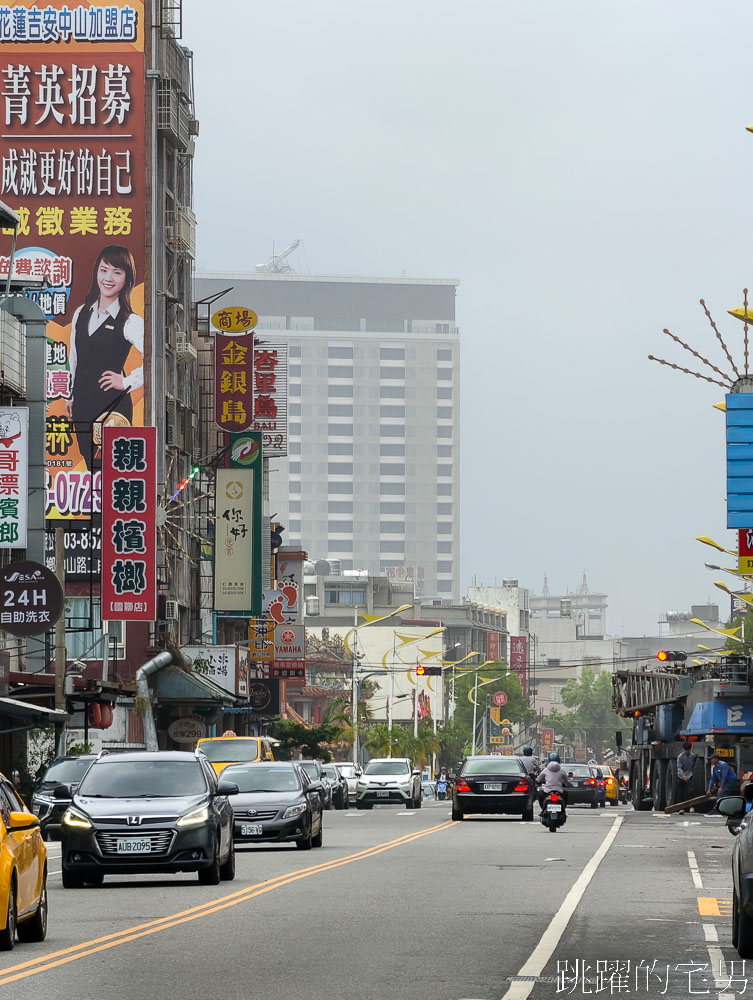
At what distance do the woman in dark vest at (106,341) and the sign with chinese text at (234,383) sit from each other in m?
4.78

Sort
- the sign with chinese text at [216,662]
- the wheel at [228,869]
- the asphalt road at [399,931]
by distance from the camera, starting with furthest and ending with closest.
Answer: the sign with chinese text at [216,662] → the wheel at [228,869] → the asphalt road at [399,931]

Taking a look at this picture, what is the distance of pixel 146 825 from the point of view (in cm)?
2120

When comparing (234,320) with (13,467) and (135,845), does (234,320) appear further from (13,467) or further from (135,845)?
(135,845)

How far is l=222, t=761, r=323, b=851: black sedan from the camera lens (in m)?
29.4

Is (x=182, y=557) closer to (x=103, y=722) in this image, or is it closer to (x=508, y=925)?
(x=103, y=722)

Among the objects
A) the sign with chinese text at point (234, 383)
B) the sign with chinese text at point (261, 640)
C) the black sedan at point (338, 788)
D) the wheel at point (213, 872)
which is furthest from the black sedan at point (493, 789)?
the sign with chinese text at point (261, 640)

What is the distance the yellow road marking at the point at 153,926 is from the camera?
1331 centimetres

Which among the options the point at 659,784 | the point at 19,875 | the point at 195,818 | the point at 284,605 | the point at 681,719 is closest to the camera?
the point at 19,875

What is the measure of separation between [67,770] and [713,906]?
804 inches

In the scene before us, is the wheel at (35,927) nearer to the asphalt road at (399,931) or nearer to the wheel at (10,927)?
the asphalt road at (399,931)

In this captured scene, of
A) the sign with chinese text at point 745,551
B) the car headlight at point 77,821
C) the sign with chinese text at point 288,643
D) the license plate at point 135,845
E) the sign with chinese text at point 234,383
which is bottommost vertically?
the license plate at point 135,845

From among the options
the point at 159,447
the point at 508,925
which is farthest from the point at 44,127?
the point at 508,925

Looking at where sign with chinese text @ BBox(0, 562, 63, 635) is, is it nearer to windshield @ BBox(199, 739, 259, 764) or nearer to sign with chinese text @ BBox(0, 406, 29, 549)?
sign with chinese text @ BBox(0, 406, 29, 549)

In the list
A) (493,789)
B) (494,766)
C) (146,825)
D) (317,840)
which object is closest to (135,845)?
(146,825)
